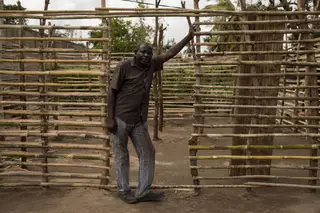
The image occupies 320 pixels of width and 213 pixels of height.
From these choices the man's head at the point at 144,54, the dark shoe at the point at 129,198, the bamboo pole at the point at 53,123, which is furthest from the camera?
the bamboo pole at the point at 53,123

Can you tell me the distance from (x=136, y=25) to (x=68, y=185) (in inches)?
747

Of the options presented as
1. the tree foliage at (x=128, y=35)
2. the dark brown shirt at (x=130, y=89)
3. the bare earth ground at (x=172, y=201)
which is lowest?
the bare earth ground at (x=172, y=201)

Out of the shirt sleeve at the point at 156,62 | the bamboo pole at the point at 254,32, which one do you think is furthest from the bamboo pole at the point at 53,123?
the bamboo pole at the point at 254,32

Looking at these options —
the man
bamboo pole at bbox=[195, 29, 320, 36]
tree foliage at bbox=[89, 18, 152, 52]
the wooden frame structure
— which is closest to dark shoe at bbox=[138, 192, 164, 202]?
the man

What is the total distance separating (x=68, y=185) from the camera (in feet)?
14.2

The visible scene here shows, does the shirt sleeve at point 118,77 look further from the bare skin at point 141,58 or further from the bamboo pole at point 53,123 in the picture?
the bamboo pole at point 53,123

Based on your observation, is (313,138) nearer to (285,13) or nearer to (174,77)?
(285,13)

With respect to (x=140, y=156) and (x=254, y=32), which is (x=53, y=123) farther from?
(x=254, y=32)

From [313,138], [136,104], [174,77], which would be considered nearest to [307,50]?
[313,138]

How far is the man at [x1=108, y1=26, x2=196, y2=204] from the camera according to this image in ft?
12.6

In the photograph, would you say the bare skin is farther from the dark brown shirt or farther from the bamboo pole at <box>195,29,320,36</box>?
the bamboo pole at <box>195,29,320,36</box>

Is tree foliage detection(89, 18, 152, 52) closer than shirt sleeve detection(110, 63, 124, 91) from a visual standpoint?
No

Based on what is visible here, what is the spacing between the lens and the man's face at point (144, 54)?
12.3 feet

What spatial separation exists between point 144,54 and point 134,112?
2.14 feet
